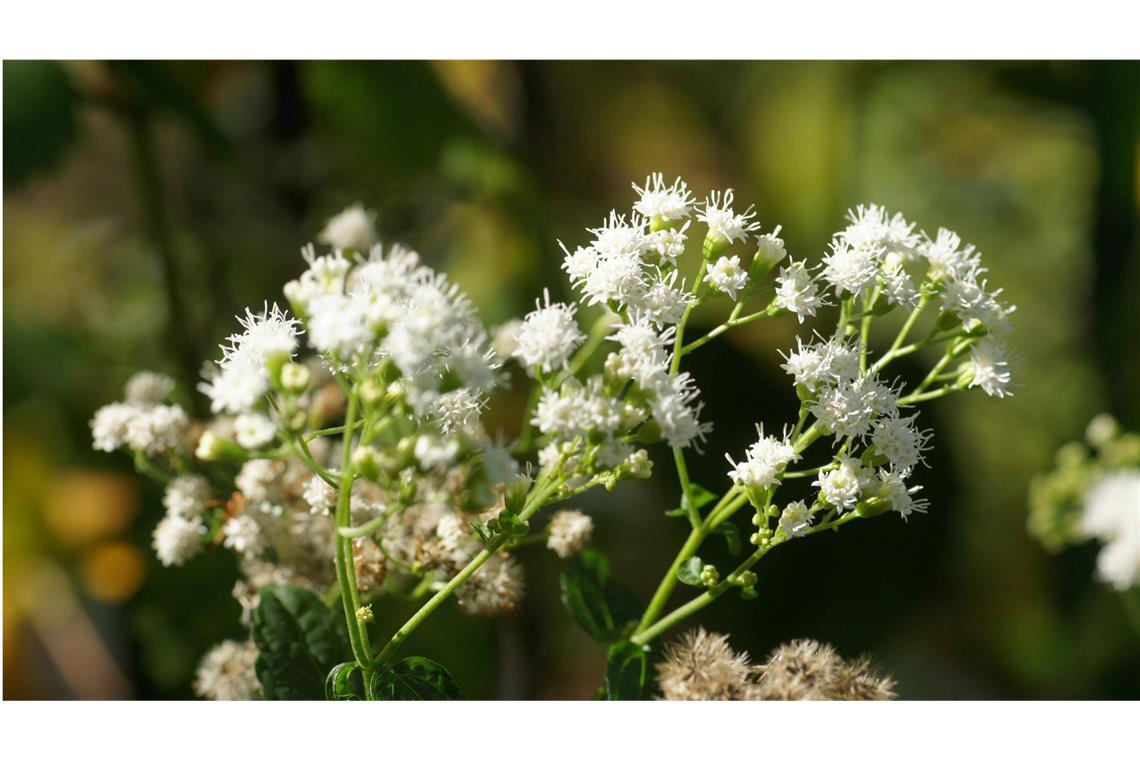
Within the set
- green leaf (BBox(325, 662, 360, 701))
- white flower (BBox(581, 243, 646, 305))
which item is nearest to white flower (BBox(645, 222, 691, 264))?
white flower (BBox(581, 243, 646, 305))

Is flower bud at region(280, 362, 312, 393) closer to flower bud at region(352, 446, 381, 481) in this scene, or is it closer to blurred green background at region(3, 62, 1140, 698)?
Result: flower bud at region(352, 446, 381, 481)

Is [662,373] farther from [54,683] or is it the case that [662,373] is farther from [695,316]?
[54,683]

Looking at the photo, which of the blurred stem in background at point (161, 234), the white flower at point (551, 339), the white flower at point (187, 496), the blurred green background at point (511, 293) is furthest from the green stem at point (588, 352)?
the blurred stem in background at point (161, 234)

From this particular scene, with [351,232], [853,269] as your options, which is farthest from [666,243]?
[351,232]

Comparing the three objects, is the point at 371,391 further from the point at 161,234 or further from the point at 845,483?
the point at 161,234

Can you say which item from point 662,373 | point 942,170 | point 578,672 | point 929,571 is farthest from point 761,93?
point 662,373
